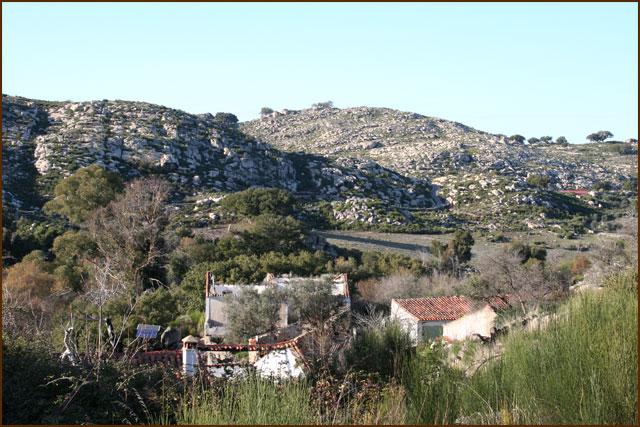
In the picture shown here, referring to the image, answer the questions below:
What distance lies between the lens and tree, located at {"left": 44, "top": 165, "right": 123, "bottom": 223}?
123ft

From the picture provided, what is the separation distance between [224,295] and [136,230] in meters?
6.32

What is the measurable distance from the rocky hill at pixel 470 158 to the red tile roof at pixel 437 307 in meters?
30.0

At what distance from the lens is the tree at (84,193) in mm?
37594

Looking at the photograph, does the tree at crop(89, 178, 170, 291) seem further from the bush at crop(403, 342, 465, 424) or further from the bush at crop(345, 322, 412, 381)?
the bush at crop(403, 342, 465, 424)

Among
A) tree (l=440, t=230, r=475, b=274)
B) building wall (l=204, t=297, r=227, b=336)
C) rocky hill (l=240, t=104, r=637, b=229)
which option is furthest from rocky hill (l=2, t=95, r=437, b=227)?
building wall (l=204, t=297, r=227, b=336)

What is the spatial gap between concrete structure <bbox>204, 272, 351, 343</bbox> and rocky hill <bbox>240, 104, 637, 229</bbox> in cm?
3227

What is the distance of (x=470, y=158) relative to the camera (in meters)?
82.6

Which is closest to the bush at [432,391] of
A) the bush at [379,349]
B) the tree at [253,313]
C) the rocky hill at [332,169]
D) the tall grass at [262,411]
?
the tall grass at [262,411]

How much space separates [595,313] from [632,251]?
48.0ft

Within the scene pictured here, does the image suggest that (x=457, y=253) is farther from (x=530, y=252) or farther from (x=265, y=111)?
(x=265, y=111)

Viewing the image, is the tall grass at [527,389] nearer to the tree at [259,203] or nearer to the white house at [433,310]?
the white house at [433,310]

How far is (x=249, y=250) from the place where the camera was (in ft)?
115

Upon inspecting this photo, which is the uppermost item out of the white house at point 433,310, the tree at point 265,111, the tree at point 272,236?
the tree at point 265,111

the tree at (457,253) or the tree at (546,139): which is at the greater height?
the tree at (546,139)
